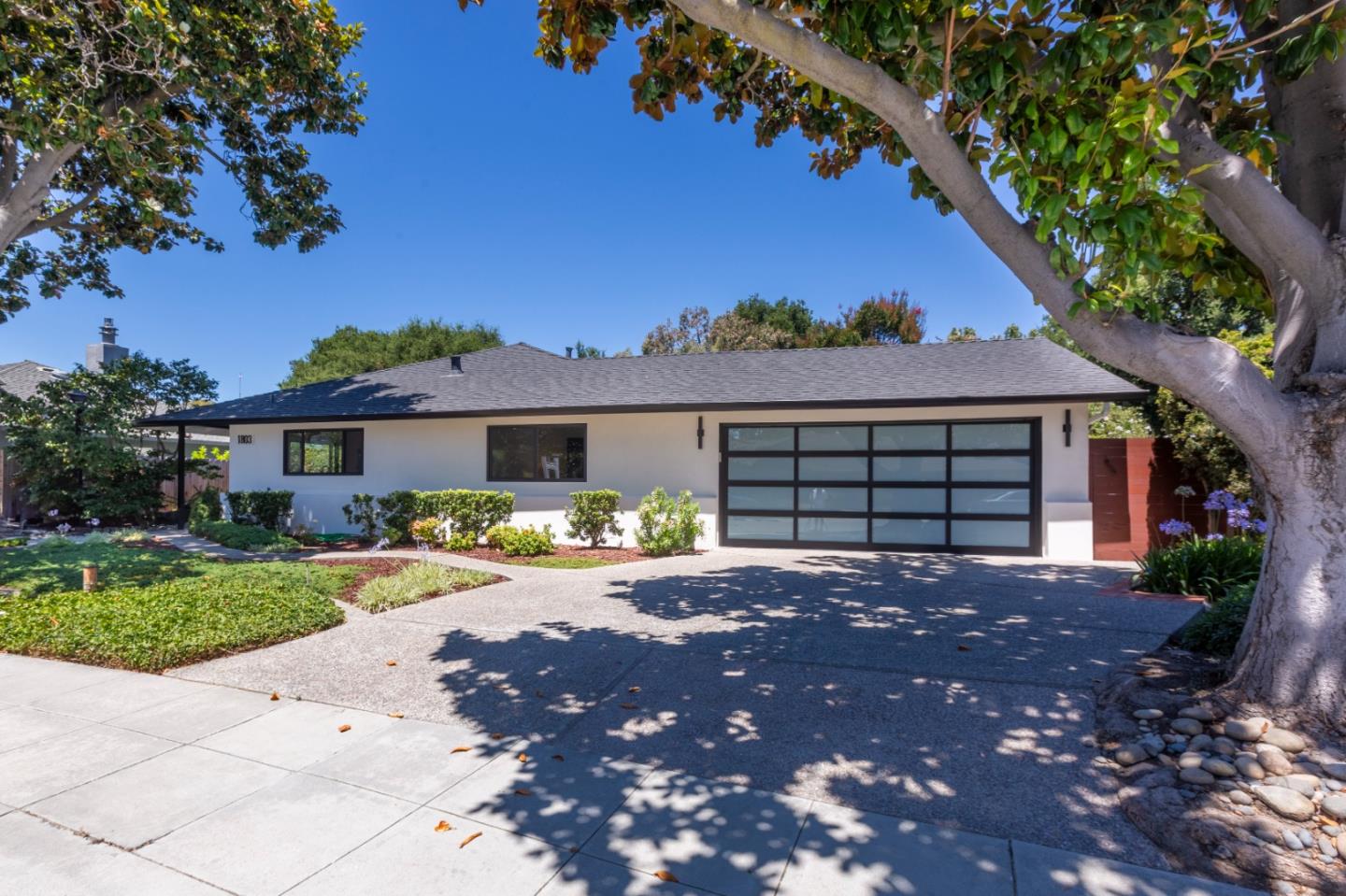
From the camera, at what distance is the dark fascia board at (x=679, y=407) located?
31.4ft

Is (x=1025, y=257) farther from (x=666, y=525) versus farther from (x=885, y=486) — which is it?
(x=666, y=525)

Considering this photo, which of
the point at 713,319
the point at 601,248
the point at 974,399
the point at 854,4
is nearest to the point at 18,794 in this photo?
the point at 854,4

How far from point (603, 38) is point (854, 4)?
1839 millimetres

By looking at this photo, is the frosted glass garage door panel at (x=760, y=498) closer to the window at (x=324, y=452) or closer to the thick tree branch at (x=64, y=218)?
the window at (x=324, y=452)

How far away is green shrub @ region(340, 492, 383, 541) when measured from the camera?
12672 millimetres

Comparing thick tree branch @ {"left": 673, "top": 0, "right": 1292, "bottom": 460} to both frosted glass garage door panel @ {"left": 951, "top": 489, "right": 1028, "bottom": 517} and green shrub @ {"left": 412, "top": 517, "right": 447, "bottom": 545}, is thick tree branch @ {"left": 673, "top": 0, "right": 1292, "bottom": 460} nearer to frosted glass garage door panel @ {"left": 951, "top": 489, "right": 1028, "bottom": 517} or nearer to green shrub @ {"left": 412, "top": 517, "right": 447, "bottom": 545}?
frosted glass garage door panel @ {"left": 951, "top": 489, "right": 1028, "bottom": 517}

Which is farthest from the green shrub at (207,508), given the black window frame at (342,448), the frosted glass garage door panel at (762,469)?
the frosted glass garage door panel at (762,469)

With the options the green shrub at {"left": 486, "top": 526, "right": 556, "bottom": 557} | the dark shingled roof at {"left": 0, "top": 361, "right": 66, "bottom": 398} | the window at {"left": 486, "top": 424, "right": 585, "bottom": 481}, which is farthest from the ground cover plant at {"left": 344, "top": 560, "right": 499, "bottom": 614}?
the dark shingled roof at {"left": 0, "top": 361, "right": 66, "bottom": 398}

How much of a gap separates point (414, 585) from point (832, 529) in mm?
7091

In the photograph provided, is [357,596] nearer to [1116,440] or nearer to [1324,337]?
[1324,337]

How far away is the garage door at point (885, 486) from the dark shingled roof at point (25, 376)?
2135cm

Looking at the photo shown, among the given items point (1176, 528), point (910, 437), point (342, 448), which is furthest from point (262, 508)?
point (1176, 528)

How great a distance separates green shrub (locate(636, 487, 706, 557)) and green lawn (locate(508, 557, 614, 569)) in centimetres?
95

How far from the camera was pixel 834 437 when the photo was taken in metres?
11.3
